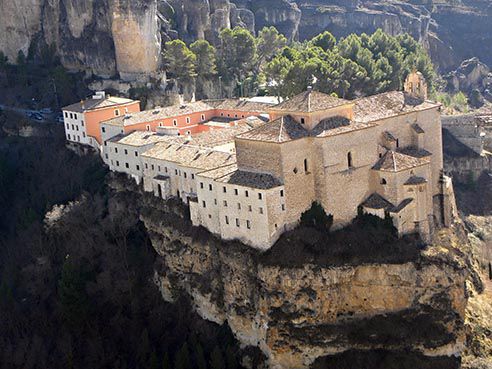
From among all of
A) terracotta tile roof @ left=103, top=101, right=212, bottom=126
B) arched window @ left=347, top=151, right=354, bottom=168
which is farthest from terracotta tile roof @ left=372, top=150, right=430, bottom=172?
terracotta tile roof @ left=103, top=101, right=212, bottom=126

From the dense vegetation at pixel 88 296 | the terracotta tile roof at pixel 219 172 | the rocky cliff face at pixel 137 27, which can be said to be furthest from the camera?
the rocky cliff face at pixel 137 27

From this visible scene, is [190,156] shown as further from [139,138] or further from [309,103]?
[309,103]

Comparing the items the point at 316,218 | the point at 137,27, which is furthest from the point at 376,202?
the point at 137,27

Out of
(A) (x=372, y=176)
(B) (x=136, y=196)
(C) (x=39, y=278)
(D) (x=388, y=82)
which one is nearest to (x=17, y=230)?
(C) (x=39, y=278)

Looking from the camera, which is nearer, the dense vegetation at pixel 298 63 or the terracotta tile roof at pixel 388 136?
the terracotta tile roof at pixel 388 136

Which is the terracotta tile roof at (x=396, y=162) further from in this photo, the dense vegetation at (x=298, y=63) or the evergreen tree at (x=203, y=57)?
the evergreen tree at (x=203, y=57)

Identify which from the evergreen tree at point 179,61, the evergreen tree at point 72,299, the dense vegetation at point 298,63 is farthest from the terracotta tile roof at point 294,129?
the evergreen tree at point 179,61

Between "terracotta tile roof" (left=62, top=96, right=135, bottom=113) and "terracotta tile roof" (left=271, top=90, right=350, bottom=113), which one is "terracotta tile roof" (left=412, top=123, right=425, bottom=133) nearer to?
"terracotta tile roof" (left=271, top=90, right=350, bottom=113)

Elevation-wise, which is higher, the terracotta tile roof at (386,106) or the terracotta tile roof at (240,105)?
the terracotta tile roof at (386,106)
